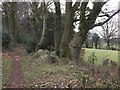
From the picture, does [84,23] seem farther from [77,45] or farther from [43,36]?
[43,36]

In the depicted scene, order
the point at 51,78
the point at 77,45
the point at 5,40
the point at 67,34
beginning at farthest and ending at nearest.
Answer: the point at 5,40
the point at 77,45
the point at 67,34
the point at 51,78

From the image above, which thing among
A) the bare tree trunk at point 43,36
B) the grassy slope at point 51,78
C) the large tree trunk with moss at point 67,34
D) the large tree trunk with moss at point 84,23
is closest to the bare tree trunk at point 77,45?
the large tree trunk with moss at point 84,23

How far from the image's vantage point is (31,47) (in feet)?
67.1

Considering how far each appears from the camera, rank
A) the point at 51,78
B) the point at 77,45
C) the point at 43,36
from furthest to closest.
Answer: the point at 43,36
the point at 77,45
the point at 51,78

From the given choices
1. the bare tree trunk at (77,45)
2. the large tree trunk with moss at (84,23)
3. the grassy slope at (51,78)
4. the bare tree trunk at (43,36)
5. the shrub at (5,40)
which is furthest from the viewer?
the shrub at (5,40)

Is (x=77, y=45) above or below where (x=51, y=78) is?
above

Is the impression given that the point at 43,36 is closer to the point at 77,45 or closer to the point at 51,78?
the point at 77,45

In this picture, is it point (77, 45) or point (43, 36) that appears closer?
point (77, 45)

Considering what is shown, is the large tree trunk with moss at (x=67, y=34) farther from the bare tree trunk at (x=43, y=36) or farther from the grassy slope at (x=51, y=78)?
the bare tree trunk at (x=43, y=36)

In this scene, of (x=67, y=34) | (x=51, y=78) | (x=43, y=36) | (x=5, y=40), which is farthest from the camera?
(x=5, y=40)

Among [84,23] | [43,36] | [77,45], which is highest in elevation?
[84,23]

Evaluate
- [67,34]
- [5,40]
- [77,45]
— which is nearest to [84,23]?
[67,34]

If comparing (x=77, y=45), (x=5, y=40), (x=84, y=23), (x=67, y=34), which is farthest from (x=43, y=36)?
(x=84, y=23)

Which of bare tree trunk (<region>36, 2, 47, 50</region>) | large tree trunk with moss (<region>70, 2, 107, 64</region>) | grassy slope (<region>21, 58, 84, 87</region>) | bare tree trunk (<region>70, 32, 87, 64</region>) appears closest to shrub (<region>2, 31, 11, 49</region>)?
bare tree trunk (<region>36, 2, 47, 50</region>)
